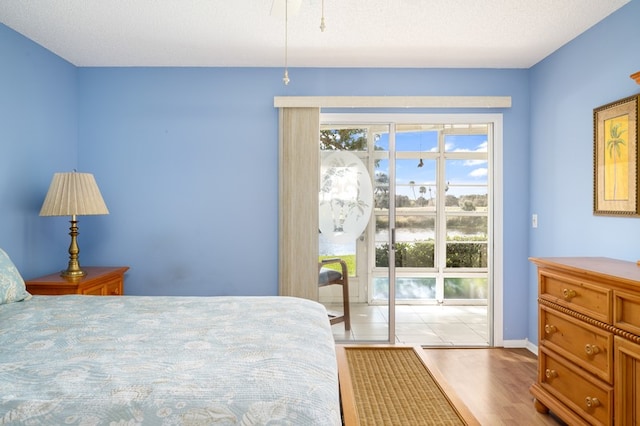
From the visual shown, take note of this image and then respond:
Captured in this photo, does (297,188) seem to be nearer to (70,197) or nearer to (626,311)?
(70,197)

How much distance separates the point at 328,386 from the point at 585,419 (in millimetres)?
1783

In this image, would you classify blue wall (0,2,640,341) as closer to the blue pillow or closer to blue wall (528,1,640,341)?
blue wall (528,1,640,341)

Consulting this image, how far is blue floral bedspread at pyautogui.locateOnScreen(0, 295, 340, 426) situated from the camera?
1068 mm

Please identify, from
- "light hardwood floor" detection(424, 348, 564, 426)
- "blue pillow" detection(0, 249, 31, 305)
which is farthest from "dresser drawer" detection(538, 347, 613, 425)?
"blue pillow" detection(0, 249, 31, 305)

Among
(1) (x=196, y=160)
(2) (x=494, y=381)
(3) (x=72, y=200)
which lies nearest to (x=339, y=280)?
(2) (x=494, y=381)

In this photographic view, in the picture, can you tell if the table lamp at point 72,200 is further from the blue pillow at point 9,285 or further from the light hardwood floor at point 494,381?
the light hardwood floor at point 494,381

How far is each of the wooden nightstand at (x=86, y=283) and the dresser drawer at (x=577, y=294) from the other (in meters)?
3.20

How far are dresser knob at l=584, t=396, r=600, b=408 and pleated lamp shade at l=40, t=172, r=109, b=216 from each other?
3488 mm

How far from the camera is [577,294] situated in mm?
2262

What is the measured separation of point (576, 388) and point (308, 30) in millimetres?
2881

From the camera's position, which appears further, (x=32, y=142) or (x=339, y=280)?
(x=339, y=280)

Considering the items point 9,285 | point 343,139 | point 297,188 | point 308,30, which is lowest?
point 9,285

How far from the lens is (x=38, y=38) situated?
312cm

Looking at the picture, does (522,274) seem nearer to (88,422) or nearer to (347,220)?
(347,220)
